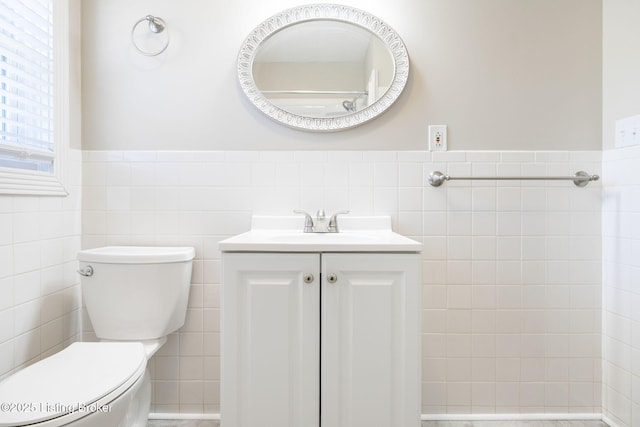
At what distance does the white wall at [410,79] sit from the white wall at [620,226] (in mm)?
62

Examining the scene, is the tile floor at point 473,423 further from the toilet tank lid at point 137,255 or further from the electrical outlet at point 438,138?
the electrical outlet at point 438,138

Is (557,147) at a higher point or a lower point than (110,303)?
higher

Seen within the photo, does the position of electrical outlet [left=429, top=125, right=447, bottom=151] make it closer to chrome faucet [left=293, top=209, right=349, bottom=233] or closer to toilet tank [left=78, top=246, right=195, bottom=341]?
chrome faucet [left=293, top=209, right=349, bottom=233]

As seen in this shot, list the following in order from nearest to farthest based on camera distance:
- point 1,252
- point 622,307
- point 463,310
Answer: point 1,252 < point 622,307 < point 463,310

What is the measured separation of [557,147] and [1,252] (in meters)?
2.16

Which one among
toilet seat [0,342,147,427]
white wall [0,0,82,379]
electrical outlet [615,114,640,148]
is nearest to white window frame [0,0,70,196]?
white wall [0,0,82,379]

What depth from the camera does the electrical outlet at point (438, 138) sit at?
1.60 m

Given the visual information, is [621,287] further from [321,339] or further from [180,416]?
[180,416]

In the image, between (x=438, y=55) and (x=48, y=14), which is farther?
(x=438, y=55)

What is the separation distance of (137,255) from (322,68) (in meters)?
1.07

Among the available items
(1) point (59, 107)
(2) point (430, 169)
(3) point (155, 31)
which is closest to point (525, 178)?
(2) point (430, 169)

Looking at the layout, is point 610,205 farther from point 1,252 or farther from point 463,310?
point 1,252

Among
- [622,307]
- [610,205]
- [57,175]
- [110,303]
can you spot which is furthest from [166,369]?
[610,205]

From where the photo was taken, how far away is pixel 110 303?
1.37 metres
